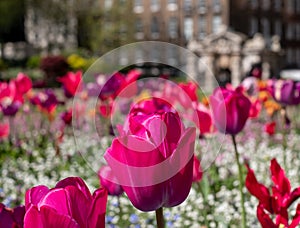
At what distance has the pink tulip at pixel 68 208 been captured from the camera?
3.49ft

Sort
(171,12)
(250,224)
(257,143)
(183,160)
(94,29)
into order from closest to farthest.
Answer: (183,160), (250,224), (257,143), (94,29), (171,12)

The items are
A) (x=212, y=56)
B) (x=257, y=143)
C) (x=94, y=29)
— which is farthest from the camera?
(x=94, y=29)

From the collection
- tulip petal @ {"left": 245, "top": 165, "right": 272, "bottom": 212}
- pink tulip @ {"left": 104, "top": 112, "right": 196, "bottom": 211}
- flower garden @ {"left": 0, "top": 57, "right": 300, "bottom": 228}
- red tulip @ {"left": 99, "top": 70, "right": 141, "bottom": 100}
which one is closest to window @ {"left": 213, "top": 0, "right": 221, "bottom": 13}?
flower garden @ {"left": 0, "top": 57, "right": 300, "bottom": 228}

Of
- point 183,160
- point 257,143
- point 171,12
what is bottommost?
point 171,12

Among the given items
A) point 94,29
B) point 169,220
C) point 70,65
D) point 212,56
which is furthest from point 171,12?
point 169,220

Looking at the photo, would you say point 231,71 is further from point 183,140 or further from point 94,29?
point 183,140

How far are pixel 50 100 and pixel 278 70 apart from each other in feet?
105

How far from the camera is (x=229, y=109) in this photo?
2.48 meters

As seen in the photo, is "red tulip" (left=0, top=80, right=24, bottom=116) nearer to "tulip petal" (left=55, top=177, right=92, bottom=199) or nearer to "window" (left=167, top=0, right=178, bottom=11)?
"tulip petal" (left=55, top=177, right=92, bottom=199)

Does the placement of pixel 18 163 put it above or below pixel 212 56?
above

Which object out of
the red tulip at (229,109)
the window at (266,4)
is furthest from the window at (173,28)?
the red tulip at (229,109)

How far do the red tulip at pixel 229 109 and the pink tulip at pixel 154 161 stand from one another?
3.70 feet

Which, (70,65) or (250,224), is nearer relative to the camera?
(250,224)

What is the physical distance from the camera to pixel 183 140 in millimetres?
1326
